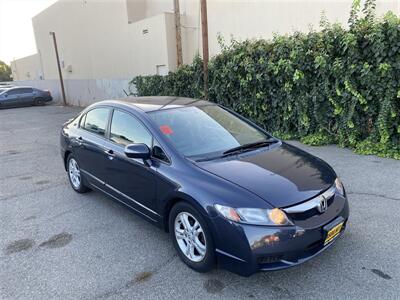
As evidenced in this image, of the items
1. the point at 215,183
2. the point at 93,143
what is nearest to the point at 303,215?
the point at 215,183

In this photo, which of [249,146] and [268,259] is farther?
[249,146]

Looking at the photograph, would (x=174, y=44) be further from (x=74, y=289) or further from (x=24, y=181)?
(x=74, y=289)

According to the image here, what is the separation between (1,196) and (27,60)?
1285 inches

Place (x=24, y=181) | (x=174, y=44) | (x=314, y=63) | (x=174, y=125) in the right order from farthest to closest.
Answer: (x=174, y=44) < (x=314, y=63) < (x=24, y=181) < (x=174, y=125)

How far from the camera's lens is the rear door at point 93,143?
3.96m

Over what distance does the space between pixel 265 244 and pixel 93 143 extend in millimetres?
2674

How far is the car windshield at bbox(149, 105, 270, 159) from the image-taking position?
10.4 ft

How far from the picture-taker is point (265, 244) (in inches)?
92.2

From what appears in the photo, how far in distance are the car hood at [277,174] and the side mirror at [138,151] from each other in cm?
57

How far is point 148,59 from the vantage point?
15.6m

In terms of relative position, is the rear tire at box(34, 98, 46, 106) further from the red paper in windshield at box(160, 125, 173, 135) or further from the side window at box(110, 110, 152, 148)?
the red paper in windshield at box(160, 125, 173, 135)

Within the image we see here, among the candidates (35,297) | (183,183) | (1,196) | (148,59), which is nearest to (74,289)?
(35,297)

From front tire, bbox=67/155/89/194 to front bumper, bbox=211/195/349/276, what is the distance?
9.52ft

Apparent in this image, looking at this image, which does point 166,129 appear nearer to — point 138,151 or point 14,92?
point 138,151
